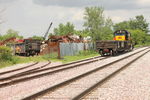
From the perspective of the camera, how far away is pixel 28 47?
39875mm

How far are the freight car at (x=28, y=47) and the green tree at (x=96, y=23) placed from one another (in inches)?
701

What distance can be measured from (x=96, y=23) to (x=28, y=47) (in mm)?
21675

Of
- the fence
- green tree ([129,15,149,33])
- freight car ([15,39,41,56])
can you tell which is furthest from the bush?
green tree ([129,15,149,33])

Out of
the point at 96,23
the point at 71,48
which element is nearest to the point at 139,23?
the point at 96,23

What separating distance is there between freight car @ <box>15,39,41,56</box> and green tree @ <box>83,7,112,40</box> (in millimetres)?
17813

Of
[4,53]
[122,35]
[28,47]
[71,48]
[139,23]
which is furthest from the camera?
[139,23]

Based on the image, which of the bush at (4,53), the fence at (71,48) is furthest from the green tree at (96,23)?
the bush at (4,53)

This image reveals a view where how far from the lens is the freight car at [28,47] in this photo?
131ft

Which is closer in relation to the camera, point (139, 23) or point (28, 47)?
point (28, 47)

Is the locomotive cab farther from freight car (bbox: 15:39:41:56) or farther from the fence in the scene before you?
freight car (bbox: 15:39:41:56)

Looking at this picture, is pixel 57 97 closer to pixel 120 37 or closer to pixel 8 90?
pixel 8 90

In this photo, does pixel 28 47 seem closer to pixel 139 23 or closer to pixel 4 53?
pixel 4 53

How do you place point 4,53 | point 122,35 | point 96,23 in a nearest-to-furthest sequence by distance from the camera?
point 4,53 → point 122,35 → point 96,23

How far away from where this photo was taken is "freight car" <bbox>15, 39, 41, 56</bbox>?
131ft
